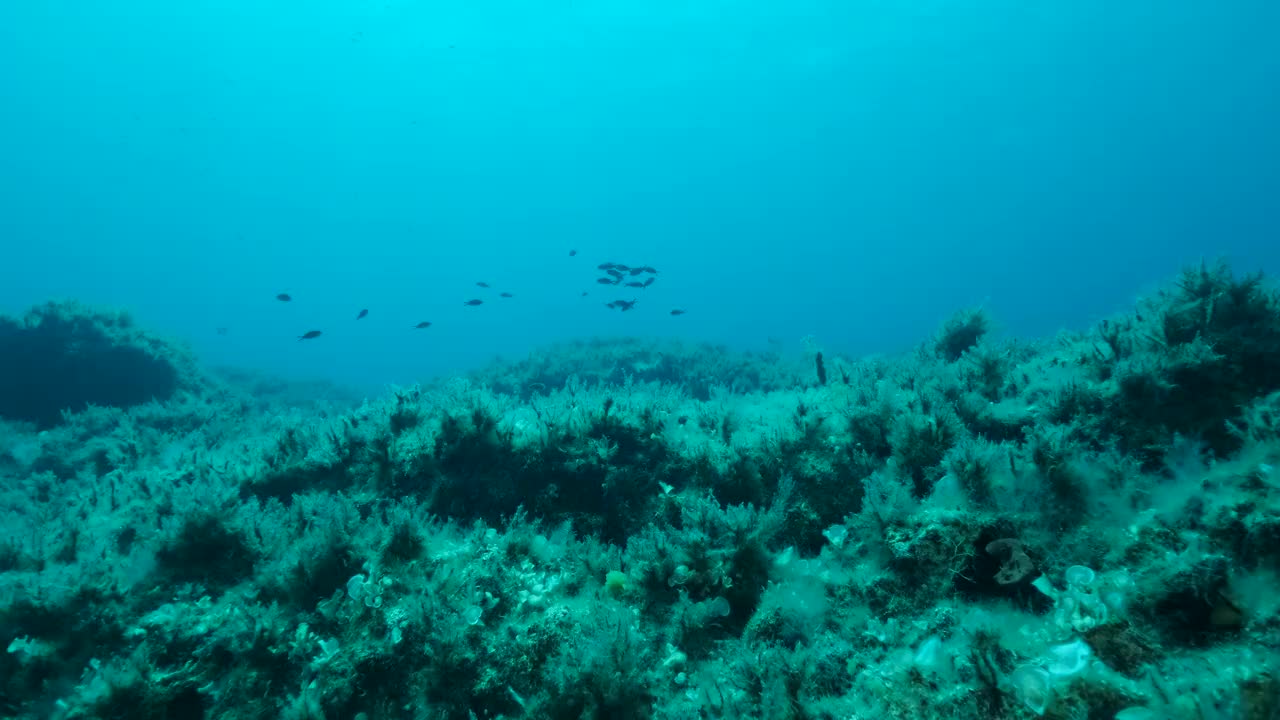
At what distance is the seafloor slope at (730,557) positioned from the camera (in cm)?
249

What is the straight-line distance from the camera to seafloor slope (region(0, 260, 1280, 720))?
2.49m

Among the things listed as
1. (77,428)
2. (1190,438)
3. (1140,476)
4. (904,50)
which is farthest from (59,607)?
(904,50)

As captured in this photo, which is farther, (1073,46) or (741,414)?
(1073,46)

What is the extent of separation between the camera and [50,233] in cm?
19962

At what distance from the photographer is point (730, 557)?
386 cm

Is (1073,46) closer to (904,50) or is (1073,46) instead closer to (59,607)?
(904,50)

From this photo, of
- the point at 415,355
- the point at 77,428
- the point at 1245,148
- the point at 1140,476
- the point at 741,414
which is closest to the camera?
the point at 1140,476

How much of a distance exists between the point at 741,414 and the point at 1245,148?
267521 millimetres

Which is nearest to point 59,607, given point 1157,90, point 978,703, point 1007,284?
point 978,703

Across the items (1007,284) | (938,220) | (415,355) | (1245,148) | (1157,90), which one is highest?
(1157,90)

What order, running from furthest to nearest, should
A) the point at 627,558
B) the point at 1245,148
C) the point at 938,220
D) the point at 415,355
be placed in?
the point at 938,220, the point at 1245,148, the point at 415,355, the point at 627,558

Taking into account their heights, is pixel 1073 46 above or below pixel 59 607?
above

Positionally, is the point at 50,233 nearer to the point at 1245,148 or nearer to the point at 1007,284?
the point at 1007,284

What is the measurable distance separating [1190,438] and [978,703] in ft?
9.74
